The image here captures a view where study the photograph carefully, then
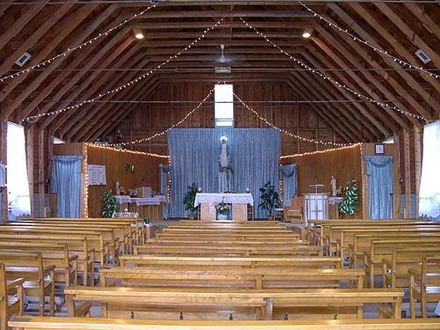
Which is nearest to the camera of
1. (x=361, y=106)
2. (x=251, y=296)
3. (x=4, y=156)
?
(x=251, y=296)

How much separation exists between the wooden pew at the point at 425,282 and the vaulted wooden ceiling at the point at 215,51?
5963mm

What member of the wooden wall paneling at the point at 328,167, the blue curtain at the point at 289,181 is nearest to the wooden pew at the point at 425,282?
the wooden wall paneling at the point at 328,167

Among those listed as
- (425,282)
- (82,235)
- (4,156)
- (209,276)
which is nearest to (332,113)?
(4,156)

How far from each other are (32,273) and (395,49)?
9.64 m

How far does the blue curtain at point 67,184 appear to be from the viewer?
15.0 metres

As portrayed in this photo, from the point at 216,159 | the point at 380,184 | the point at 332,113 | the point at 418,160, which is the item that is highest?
the point at 332,113

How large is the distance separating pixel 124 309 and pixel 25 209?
35.9 ft

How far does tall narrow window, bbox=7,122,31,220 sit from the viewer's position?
1356cm

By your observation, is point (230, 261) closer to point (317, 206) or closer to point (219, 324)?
point (219, 324)

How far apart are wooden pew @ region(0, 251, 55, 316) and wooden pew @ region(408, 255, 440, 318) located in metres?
3.29

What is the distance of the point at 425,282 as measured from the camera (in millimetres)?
4703

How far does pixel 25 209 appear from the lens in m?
13.9

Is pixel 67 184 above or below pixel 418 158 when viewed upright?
below

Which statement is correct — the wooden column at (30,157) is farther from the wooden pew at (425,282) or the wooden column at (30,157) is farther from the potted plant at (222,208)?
the wooden pew at (425,282)
